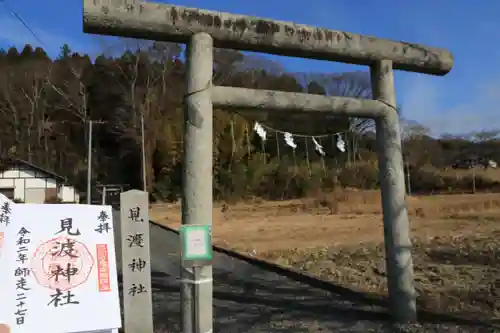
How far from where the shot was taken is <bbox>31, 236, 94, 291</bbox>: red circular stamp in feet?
10.4

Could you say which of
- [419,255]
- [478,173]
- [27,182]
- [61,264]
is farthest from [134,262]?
[478,173]

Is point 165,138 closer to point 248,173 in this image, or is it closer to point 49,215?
point 248,173

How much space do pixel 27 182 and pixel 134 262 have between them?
3454 cm

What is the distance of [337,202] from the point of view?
2888 centimetres

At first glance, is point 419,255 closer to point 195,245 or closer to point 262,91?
point 262,91

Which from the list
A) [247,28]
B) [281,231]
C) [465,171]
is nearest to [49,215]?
[247,28]

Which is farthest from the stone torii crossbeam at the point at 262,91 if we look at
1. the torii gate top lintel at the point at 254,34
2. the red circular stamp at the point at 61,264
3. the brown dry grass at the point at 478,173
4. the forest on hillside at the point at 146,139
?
the brown dry grass at the point at 478,173

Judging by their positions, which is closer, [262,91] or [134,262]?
[134,262]

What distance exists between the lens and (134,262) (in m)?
4.08

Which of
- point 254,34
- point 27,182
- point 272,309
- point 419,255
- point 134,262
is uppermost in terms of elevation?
point 27,182

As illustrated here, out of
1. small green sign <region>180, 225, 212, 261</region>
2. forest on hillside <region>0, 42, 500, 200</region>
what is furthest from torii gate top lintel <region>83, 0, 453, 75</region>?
forest on hillside <region>0, 42, 500, 200</region>

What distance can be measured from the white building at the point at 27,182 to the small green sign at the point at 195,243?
111 feet

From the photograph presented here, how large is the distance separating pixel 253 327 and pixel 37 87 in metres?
41.6

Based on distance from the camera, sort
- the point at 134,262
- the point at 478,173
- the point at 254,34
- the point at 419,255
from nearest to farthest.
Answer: the point at 134,262, the point at 254,34, the point at 419,255, the point at 478,173
